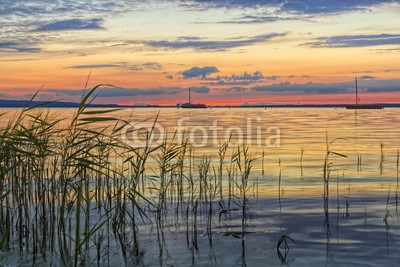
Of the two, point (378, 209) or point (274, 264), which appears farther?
point (378, 209)

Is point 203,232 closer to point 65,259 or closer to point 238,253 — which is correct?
point 238,253

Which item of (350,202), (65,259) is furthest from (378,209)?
(65,259)

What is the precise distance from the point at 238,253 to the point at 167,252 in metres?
1.39

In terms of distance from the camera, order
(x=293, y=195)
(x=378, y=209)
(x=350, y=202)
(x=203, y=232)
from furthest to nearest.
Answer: (x=293, y=195) < (x=350, y=202) < (x=378, y=209) < (x=203, y=232)

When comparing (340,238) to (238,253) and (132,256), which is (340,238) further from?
(132,256)

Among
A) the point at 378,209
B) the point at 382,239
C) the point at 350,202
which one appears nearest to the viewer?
the point at 382,239

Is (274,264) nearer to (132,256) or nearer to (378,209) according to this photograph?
(132,256)

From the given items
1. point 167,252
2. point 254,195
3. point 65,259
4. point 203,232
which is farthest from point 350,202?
point 65,259

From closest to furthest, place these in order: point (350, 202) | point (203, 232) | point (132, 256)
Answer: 1. point (132, 256)
2. point (203, 232)
3. point (350, 202)

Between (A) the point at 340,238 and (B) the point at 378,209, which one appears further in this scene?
(B) the point at 378,209

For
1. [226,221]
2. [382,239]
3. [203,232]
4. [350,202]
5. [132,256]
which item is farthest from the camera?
[350,202]

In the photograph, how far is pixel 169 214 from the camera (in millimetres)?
12906

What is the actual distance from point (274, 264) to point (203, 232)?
7.96 feet

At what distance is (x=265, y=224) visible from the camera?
39.0 feet
